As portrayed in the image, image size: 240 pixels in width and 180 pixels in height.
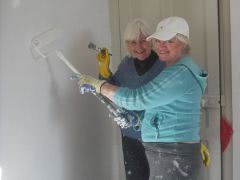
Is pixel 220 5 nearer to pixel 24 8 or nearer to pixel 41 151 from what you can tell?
pixel 24 8

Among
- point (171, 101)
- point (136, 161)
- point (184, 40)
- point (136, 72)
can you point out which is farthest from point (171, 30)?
point (136, 161)

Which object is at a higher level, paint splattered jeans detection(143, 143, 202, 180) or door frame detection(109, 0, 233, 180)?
door frame detection(109, 0, 233, 180)

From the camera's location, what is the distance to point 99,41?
2.31 m

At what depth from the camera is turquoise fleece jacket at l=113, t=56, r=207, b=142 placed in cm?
146

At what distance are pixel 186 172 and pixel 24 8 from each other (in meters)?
1.10

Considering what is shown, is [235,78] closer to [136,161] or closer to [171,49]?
[171,49]

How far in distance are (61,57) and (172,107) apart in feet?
2.36

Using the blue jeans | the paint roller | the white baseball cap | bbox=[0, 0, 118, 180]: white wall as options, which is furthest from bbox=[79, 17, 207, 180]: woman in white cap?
bbox=[0, 0, 118, 180]: white wall

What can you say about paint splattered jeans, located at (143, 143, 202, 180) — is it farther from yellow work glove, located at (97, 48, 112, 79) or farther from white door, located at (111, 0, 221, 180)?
yellow work glove, located at (97, 48, 112, 79)

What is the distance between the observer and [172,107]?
1.52 m

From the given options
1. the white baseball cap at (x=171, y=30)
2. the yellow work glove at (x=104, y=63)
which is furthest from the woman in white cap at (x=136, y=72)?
the white baseball cap at (x=171, y=30)

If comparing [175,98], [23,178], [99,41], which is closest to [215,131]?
[175,98]

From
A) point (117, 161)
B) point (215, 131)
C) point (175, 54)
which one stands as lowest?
point (117, 161)

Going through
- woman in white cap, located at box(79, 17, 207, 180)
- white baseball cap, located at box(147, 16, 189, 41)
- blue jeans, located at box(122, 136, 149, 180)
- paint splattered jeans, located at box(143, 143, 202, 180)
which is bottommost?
blue jeans, located at box(122, 136, 149, 180)
